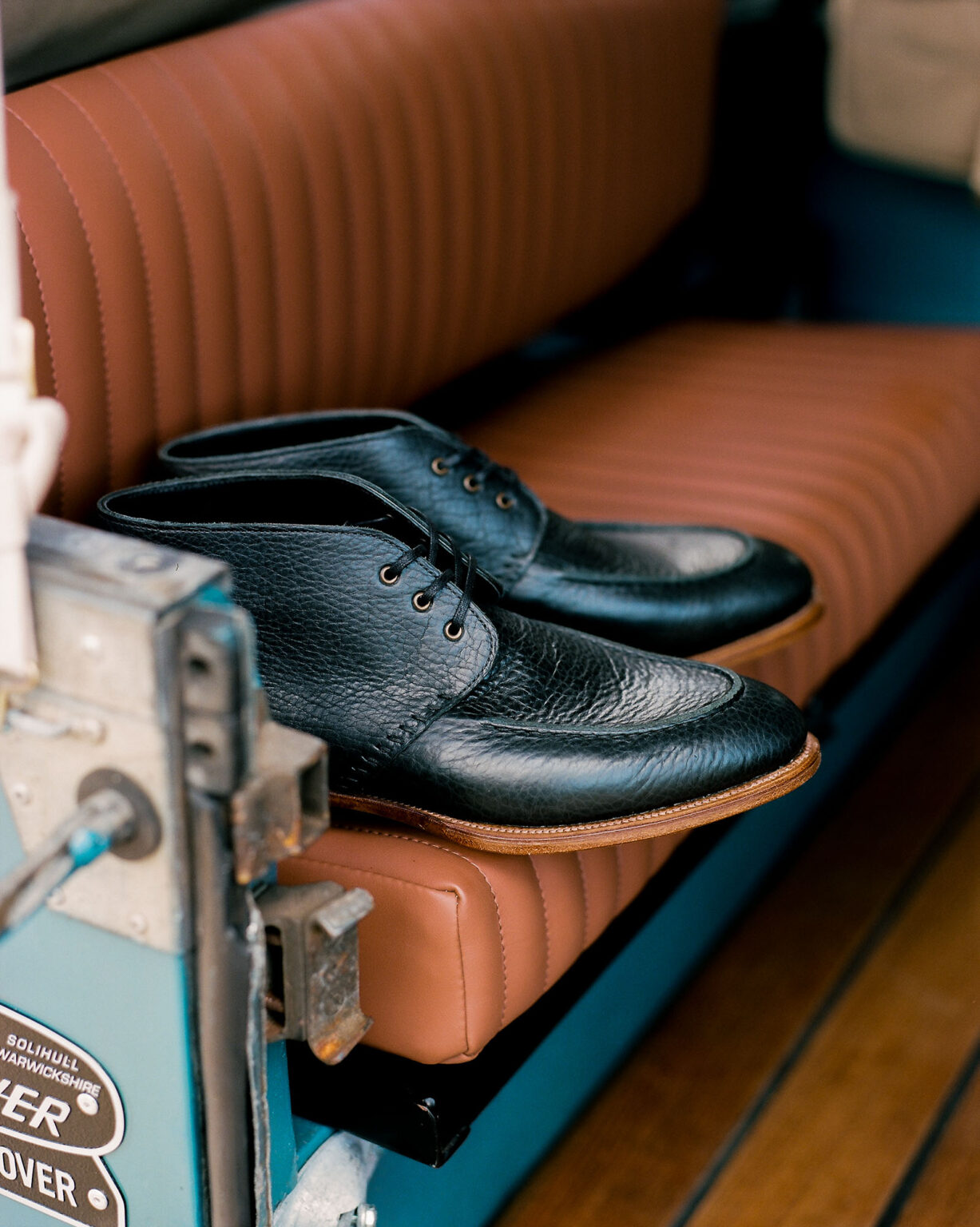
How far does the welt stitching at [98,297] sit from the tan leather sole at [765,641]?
52 centimetres

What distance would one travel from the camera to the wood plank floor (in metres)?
1.14

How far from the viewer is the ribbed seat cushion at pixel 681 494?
0.86m

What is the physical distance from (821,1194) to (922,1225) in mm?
83

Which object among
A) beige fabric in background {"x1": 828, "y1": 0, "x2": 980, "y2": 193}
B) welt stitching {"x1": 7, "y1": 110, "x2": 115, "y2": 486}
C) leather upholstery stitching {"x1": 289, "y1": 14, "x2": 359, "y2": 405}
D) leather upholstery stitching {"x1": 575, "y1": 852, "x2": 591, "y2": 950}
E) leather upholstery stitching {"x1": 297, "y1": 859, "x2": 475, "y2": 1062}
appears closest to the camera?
leather upholstery stitching {"x1": 297, "y1": 859, "x2": 475, "y2": 1062}

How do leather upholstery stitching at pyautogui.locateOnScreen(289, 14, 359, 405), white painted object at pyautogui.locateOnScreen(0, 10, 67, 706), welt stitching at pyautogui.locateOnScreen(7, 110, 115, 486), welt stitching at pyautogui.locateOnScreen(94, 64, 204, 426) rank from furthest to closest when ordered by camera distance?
leather upholstery stitching at pyautogui.locateOnScreen(289, 14, 359, 405) < welt stitching at pyautogui.locateOnScreen(94, 64, 204, 426) < welt stitching at pyautogui.locateOnScreen(7, 110, 115, 486) < white painted object at pyautogui.locateOnScreen(0, 10, 67, 706)

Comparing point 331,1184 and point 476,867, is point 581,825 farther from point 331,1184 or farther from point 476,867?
point 331,1184

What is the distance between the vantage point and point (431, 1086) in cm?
88

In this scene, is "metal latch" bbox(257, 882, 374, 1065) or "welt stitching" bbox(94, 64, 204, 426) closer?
"metal latch" bbox(257, 882, 374, 1065)

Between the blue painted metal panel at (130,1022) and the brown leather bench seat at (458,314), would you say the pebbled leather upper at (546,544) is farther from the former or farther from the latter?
the blue painted metal panel at (130,1022)

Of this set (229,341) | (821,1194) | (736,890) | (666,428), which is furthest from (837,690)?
(229,341)

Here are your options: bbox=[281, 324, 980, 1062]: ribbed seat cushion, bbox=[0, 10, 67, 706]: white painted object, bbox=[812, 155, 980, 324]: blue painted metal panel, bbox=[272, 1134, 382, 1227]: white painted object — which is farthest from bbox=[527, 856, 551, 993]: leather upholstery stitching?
bbox=[812, 155, 980, 324]: blue painted metal panel

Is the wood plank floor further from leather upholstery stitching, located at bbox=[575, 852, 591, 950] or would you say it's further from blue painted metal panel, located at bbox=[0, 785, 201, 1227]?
blue painted metal panel, located at bbox=[0, 785, 201, 1227]

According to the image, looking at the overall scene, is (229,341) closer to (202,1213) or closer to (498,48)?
(498,48)

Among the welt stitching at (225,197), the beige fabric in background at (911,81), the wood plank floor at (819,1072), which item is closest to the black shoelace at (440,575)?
the welt stitching at (225,197)
